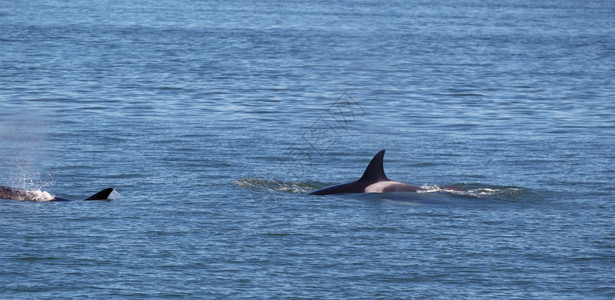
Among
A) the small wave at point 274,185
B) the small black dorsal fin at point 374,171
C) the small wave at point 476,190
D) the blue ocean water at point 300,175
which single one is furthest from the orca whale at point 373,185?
the small wave at point 274,185

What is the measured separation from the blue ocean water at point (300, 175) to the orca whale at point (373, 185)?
317 millimetres

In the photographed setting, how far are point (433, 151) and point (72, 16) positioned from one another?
7398cm

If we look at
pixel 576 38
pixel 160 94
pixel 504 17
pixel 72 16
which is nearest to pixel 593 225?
pixel 160 94

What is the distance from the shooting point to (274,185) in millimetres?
19281

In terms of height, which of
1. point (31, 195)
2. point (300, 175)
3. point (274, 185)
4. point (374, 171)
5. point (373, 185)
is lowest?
point (300, 175)

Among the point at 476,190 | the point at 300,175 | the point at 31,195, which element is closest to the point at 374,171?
the point at 476,190

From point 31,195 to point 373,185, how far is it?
617cm

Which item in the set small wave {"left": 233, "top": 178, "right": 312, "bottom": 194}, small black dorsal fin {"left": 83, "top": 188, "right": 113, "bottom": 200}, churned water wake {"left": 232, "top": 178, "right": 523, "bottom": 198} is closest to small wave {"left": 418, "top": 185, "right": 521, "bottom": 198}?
churned water wake {"left": 232, "top": 178, "right": 523, "bottom": 198}

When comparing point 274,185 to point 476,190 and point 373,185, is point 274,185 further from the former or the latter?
point 476,190

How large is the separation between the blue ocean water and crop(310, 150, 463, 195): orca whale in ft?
1.04

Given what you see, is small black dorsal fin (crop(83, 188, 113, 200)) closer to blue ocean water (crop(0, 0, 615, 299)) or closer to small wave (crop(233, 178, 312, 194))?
blue ocean water (crop(0, 0, 615, 299))

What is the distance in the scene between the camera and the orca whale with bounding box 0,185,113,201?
56.5ft

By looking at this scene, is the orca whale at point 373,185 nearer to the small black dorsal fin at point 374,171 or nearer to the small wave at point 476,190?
the small black dorsal fin at point 374,171

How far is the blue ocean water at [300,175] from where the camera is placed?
13.3 metres
